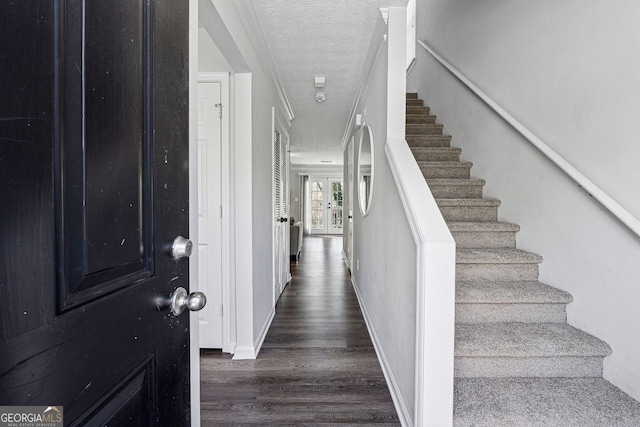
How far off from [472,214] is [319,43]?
1.82 metres

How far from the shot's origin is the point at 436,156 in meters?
2.93

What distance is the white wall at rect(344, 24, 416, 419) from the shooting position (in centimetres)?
143

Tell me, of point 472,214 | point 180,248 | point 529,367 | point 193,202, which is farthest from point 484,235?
point 180,248

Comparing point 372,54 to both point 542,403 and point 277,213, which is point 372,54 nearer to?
point 277,213

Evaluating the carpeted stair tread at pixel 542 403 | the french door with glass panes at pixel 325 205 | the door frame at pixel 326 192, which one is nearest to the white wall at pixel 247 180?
the carpeted stair tread at pixel 542 403

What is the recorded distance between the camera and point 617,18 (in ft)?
4.52

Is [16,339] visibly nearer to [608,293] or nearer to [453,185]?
[608,293]

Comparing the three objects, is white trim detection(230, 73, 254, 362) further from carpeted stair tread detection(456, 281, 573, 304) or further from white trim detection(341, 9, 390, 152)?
carpeted stair tread detection(456, 281, 573, 304)

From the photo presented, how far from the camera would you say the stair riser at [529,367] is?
4.71ft

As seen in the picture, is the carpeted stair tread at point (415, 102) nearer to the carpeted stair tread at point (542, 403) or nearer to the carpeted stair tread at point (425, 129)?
the carpeted stair tread at point (425, 129)

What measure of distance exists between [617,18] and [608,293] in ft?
4.29

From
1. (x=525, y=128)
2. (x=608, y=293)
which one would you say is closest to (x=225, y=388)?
(x=608, y=293)

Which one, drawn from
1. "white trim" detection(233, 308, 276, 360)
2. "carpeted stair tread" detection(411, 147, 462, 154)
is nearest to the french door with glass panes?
"carpeted stair tread" detection(411, 147, 462, 154)

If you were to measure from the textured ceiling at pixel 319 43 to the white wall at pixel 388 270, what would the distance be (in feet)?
0.85
